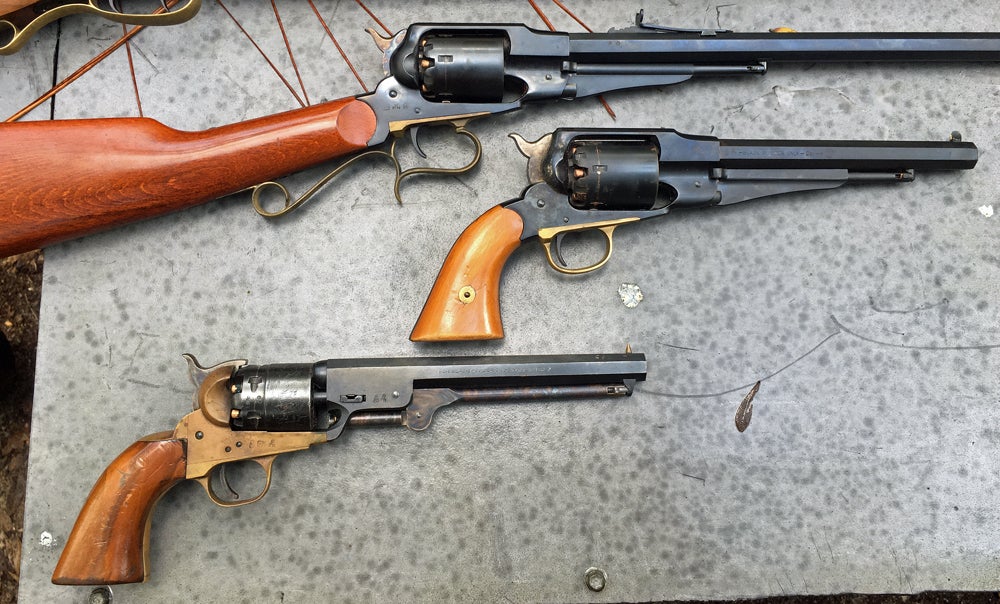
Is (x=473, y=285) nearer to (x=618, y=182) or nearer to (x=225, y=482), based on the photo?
(x=618, y=182)

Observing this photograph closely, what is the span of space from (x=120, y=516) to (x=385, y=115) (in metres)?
1.05

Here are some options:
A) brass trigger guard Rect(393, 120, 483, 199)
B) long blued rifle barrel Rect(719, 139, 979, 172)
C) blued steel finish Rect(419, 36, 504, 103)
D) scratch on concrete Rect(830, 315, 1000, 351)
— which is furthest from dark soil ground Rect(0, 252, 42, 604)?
scratch on concrete Rect(830, 315, 1000, 351)

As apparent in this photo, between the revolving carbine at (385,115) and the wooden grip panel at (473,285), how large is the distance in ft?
0.70

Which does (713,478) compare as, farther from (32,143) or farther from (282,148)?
(32,143)

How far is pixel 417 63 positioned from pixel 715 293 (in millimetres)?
932

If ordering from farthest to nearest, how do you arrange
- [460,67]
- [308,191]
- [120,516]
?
[308,191]
[460,67]
[120,516]

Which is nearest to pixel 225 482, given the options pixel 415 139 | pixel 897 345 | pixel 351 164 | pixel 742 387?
pixel 351 164

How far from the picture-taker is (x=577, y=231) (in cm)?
158

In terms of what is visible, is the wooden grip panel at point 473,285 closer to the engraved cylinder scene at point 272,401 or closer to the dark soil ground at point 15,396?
the engraved cylinder scene at point 272,401

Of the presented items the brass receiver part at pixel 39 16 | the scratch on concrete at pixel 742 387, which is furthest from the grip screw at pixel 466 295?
the brass receiver part at pixel 39 16

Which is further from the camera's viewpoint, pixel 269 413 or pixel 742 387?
pixel 742 387

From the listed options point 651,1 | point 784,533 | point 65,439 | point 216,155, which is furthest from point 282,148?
point 784,533

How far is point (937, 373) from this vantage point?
166cm

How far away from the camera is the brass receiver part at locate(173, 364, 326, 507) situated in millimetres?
1411
